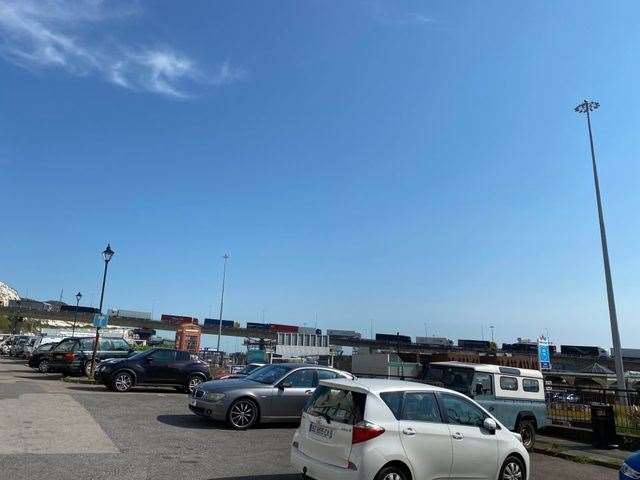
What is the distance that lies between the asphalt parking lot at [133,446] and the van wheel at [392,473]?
225 centimetres

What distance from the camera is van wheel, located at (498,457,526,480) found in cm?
809

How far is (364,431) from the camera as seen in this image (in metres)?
6.70

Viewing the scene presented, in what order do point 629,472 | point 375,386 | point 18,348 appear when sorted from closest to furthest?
point 629,472 < point 375,386 < point 18,348

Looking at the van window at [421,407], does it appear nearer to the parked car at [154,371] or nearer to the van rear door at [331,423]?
the van rear door at [331,423]

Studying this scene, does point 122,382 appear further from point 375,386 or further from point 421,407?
point 421,407

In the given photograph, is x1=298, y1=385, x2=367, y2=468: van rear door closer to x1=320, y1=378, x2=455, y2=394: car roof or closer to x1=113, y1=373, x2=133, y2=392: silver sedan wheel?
x1=320, y1=378, x2=455, y2=394: car roof

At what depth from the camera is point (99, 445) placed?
951 cm

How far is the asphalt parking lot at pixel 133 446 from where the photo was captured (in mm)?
7977

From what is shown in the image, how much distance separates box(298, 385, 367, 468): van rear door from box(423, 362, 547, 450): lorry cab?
550cm

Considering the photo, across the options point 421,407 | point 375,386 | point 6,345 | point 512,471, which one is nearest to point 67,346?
point 375,386

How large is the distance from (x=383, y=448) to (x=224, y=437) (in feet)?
18.2

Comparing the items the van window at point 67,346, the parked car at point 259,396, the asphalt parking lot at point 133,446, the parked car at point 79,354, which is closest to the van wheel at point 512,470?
the asphalt parking lot at point 133,446

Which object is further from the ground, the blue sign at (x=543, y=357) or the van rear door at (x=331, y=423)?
the blue sign at (x=543, y=357)

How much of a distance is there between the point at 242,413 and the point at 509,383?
6299mm
